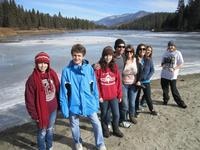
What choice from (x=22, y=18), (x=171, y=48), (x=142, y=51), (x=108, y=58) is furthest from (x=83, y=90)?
(x=22, y=18)

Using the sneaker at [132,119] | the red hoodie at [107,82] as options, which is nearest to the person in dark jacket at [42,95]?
the red hoodie at [107,82]

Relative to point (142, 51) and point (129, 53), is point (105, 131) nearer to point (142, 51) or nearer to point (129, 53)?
point (129, 53)

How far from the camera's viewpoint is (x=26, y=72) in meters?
12.7

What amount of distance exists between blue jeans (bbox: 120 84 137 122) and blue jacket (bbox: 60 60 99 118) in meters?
1.12

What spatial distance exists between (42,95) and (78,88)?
53 cm

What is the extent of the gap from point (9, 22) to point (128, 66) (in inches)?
3570

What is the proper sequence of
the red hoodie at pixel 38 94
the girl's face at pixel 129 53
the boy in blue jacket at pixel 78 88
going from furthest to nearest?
the girl's face at pixel 129 53, the boy in blue jacket at pixel 78 88, the red hoodie at pixel 38 94

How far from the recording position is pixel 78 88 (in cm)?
437

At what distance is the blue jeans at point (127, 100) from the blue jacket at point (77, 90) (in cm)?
112

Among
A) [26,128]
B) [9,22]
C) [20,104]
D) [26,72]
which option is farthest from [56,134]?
[9,22]

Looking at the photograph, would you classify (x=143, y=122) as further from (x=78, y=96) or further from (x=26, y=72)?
(x=26, y=72)

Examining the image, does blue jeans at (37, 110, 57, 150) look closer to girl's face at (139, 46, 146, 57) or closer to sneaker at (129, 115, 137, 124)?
sneaker at (129, 115, 137, 124)

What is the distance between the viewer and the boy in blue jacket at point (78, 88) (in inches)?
170

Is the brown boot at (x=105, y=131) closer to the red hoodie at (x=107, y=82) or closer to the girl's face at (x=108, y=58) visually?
the red hoodie at (x=107, y=82)
